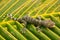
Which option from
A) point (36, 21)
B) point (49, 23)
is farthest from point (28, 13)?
point (49, 23)

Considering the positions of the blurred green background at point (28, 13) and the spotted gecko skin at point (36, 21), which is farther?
the spotted gecko skin at point (36, 21)

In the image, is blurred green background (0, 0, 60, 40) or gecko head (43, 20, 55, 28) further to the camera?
gecko head (43, 20, 55, 28)

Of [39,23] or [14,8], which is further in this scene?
[14,8]

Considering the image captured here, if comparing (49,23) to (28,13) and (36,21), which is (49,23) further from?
(28,13)

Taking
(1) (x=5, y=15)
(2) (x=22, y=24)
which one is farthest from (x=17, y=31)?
(1) (x=5, y=15)

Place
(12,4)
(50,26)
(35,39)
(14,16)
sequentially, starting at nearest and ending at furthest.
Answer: (35,39) < (50,26) < (14,16) < (12,4)

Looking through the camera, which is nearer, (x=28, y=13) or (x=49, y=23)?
(x=49, y=23)

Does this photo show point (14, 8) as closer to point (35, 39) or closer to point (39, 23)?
point (39, 23)

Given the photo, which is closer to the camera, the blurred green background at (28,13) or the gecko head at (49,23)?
the blurred green background at (28,13)

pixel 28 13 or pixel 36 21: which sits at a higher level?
pixel 28 13

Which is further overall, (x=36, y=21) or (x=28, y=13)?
(x=28, y=13)

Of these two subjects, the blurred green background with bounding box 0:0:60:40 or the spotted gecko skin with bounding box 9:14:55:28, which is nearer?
the blurred green background with bounding box 0:0:60:40
